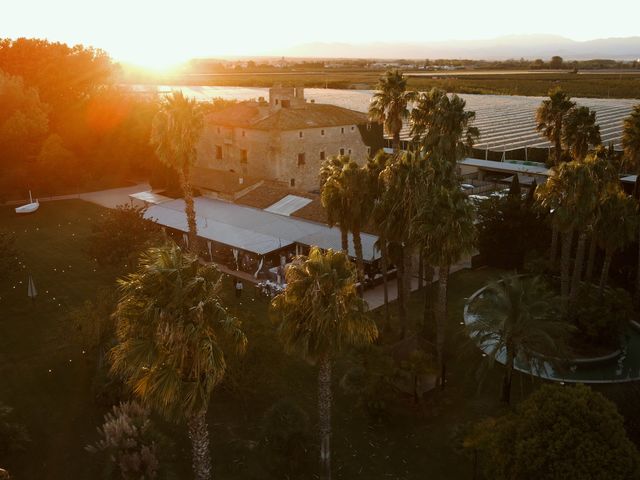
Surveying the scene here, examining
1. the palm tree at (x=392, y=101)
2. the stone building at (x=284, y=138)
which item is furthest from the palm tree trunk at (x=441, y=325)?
the stone building at (x=284, y=138)

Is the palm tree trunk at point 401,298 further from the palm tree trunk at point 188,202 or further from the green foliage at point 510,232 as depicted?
the palm tree trunk at point 188,202

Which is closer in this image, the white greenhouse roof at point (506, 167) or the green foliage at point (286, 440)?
the green foliage at point (286, 440)

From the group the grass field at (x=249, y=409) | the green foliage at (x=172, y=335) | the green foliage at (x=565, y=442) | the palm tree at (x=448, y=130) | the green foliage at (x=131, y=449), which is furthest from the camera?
the palm tree at (x=448, y=130)

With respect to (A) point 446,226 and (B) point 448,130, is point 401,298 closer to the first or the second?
(A) point 446,226

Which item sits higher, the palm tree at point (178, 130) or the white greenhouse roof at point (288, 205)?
the palm tree at point (178, 130)

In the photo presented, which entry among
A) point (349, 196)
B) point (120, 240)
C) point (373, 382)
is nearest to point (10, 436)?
point (373, 382)

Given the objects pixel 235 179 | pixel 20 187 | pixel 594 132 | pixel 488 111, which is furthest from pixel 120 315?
pixel 488 111

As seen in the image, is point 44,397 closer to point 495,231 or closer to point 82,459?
point 82,459
